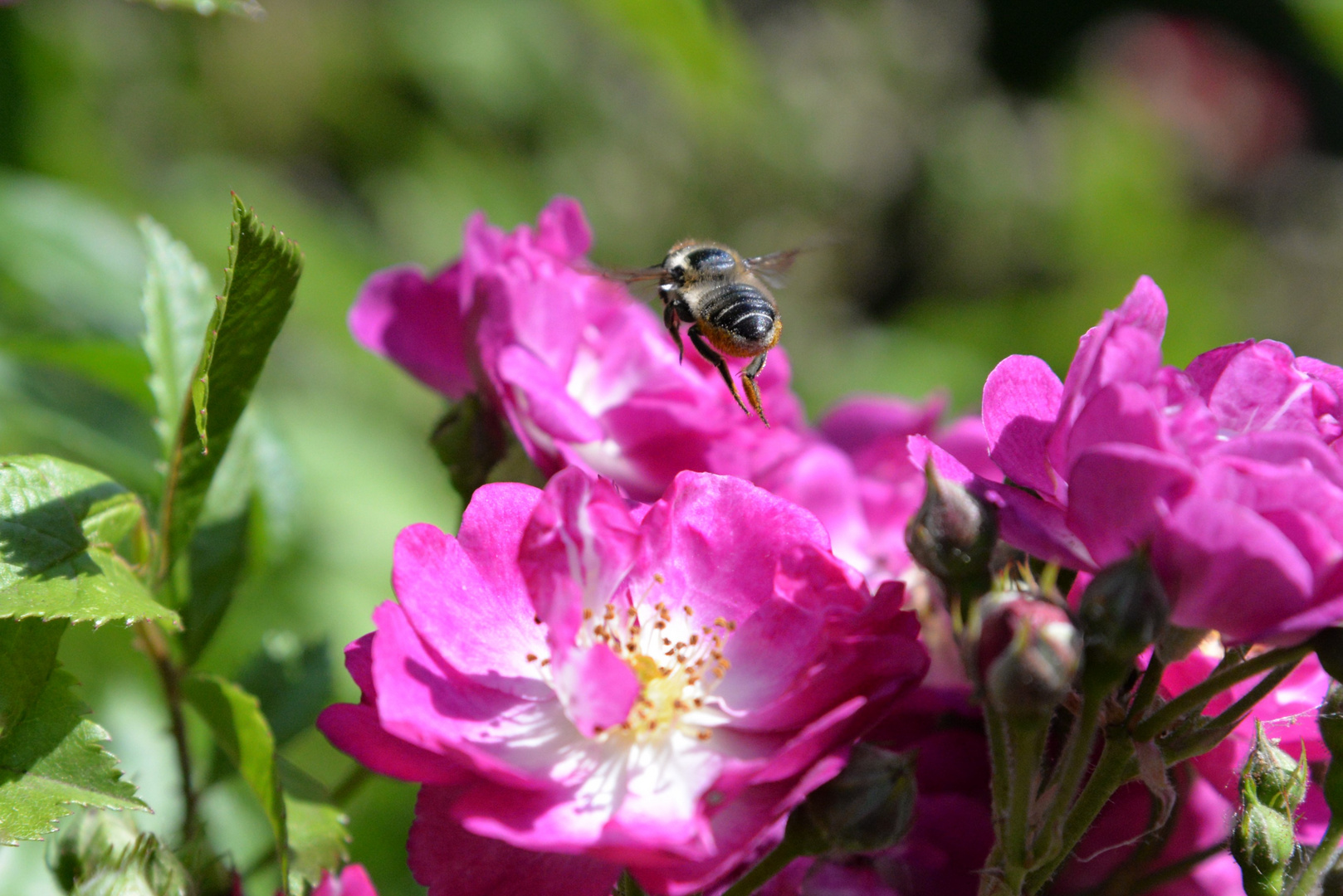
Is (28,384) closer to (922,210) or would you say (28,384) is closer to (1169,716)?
(1169,716)

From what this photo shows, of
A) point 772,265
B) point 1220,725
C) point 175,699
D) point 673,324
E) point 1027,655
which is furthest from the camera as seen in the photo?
point 772,265

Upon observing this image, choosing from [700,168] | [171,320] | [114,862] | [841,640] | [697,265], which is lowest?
[114,862]

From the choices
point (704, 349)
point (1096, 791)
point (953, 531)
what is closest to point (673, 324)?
point (704, 349)

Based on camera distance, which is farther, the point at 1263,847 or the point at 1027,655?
the point at 1263,847

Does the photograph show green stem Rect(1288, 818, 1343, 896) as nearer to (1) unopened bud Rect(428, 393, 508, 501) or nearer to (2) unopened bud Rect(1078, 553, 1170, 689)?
(2) unopened bud Rect(1078, 553, 1170, 689)

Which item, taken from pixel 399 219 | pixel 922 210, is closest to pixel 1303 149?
pixel 922 210

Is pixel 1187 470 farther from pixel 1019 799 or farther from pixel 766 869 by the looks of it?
pixel 766 869

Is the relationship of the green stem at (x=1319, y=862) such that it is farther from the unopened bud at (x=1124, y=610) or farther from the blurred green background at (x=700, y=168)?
the blurred green background at (x=700, y=168)
